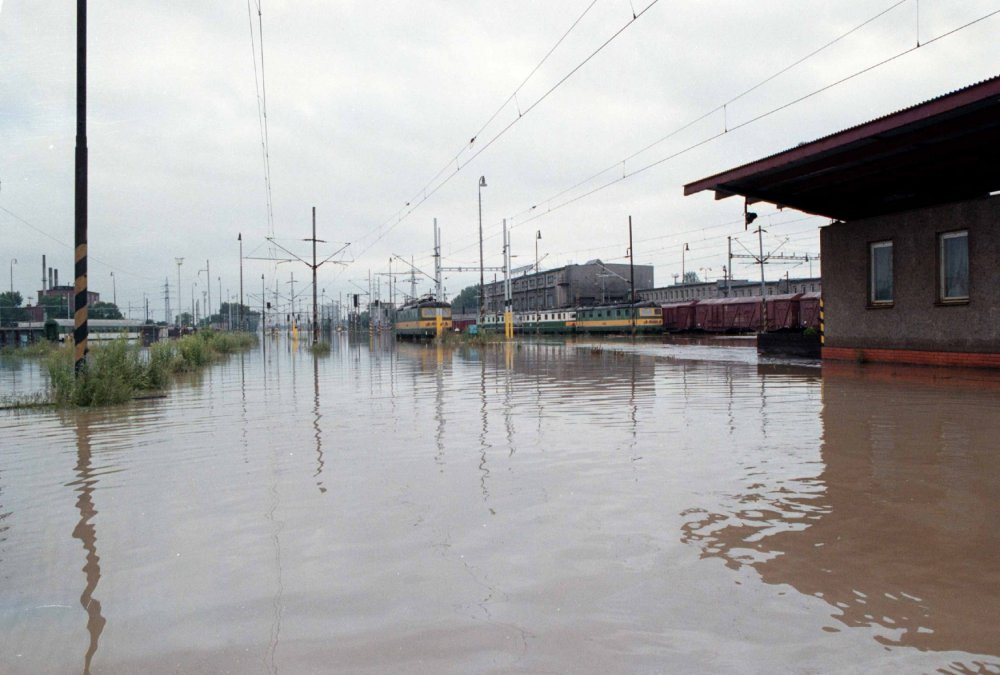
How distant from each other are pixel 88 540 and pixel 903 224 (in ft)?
54.8

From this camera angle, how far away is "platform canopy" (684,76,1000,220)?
1082cm

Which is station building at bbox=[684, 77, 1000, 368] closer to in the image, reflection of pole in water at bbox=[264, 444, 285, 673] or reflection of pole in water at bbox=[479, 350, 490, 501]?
reflection of pole in water at bbox=[479, 350, 490, 501]

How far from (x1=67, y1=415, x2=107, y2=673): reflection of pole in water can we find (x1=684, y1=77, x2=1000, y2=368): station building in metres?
12.0

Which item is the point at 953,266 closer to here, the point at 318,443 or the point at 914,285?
the point at 914,285

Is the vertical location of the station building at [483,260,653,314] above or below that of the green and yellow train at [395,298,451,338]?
above

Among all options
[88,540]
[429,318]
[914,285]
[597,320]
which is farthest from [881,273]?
[429,318]

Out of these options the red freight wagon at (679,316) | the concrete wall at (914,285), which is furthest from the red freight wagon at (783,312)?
the concrete wall at (914,285)

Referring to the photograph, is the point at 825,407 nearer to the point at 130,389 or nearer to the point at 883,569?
the point at 883,569

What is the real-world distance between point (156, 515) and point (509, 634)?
2.98 m

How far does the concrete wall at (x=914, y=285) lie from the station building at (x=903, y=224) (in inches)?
0.9

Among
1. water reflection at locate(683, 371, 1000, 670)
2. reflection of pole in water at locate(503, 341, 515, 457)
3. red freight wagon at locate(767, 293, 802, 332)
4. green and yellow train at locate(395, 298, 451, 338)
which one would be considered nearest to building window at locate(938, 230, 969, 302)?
water reflection at locate(683, 371, 1000, 670)

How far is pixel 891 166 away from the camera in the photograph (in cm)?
1361

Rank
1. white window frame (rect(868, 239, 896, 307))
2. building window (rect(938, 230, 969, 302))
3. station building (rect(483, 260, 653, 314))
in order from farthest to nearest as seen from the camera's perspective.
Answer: station building (rect(483, 260, 653, 314)), white window frame (rect(868, 239, 896, 307)), building window (rect(938, 230, 969, 302))

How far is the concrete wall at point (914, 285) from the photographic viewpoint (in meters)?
13.9
